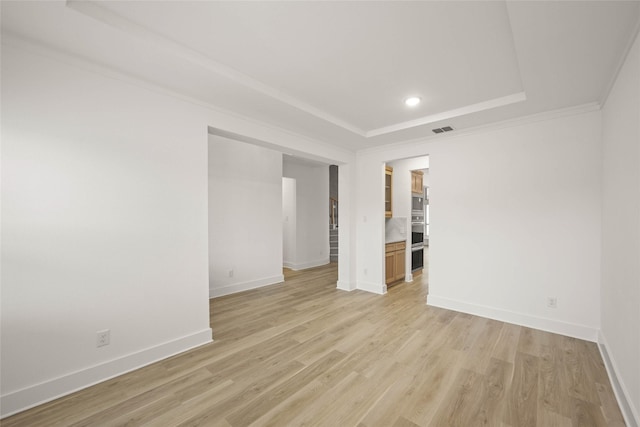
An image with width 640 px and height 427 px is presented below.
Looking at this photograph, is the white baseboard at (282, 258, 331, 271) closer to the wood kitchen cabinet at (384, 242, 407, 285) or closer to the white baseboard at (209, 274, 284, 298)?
the white baseboard at (209, 274, 284, 298)

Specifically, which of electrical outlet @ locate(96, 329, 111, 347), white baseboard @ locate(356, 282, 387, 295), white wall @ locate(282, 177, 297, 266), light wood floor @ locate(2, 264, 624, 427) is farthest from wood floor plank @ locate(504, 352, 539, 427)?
white wall @ locate(282, 177, 297, 266)

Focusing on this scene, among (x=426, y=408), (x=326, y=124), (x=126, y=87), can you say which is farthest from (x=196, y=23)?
(x=426, y=408)

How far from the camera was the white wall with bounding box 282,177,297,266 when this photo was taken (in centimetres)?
681

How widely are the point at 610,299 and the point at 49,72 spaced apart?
16.1 ft

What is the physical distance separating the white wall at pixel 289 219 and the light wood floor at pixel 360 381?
345 centimetres

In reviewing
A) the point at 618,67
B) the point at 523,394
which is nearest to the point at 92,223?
the point at 523,394

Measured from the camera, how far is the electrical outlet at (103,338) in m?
2.17

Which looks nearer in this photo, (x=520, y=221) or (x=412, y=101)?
(x=412, y=101)

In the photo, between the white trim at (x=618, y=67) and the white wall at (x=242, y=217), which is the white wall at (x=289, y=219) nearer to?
the white wall at (x=242, y=217)

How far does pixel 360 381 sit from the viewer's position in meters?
2.18

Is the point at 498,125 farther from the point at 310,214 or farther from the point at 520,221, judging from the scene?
the point at 310,214

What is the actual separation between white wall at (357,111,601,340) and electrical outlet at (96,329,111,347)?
3879 mm

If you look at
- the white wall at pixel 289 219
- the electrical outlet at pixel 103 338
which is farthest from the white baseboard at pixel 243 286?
the electrical outlet at pixel 103 338

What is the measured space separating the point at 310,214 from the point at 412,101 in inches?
175
